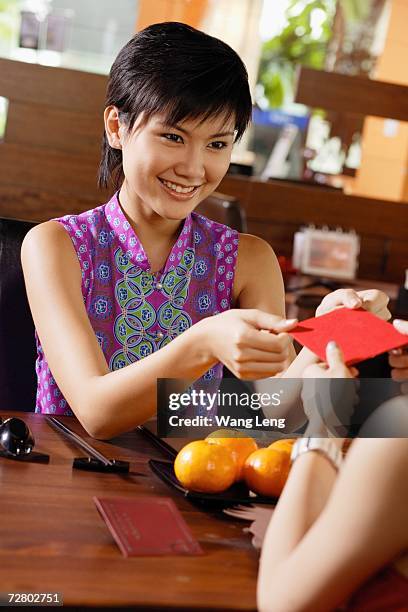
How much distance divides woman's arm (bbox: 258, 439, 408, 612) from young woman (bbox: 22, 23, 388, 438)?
17.4 inches

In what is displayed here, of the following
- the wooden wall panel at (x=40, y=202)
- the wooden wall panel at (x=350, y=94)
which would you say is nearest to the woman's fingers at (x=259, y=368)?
the wooden wall panel at (x=40, y=202)

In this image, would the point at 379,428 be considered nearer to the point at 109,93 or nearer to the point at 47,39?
the point at 109,93

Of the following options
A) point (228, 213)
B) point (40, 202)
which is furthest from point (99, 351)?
point (40, 202)

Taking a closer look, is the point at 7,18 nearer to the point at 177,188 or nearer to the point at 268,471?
the point at 177,188

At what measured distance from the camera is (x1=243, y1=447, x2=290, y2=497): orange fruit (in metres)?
1.20

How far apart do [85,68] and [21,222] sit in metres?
3.07

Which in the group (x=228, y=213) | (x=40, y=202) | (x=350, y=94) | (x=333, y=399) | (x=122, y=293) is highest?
(x=350, y=94)

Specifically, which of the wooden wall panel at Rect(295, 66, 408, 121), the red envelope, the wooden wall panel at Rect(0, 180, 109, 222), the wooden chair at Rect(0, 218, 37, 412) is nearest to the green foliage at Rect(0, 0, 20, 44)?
the wooden wall panel at Rect(0, 180, 109, 222)

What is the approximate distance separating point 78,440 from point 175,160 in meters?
0.55

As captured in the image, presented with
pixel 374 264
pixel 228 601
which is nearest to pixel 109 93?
pixel 228 601

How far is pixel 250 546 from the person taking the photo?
108cm

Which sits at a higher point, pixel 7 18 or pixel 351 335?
pixel 7 18

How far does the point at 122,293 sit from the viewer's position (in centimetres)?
179

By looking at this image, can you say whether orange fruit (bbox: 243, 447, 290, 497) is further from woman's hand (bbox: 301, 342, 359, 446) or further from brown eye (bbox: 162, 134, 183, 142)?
brown eye (bbox: 162, 134, 183, 142)
